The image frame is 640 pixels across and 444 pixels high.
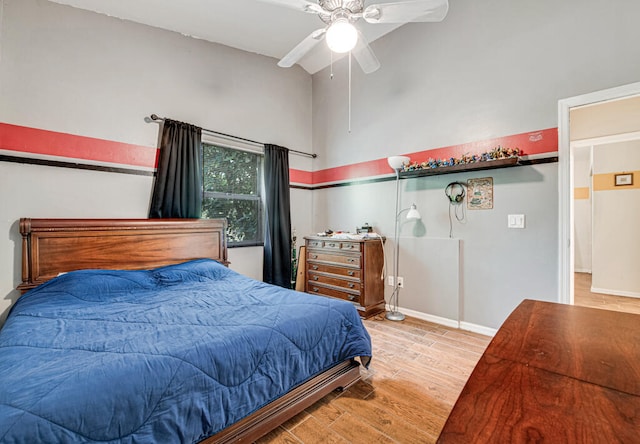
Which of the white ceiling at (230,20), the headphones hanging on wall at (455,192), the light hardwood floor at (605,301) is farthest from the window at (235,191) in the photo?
the light hardwood floor at (605,301)

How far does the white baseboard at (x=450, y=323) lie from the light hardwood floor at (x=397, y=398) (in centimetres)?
8

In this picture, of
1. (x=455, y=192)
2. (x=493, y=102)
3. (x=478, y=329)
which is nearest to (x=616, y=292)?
(x=478, y=329)

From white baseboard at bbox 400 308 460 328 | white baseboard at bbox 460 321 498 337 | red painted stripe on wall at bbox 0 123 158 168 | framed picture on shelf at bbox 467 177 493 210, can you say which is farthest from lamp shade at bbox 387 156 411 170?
red painted stripe on wall at bbox 0 123 158 168

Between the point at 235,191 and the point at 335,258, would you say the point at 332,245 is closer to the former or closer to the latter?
the point at 335,258

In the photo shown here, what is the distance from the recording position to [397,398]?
6.01ft

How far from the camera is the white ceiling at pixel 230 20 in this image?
273 centimetres

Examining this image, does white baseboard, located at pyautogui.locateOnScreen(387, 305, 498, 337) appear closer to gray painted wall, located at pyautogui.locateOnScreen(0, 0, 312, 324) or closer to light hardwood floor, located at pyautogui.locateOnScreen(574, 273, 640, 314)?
light hardwood floor, located at pyautogui.locateOnScreen(574, 273, 640, 314)

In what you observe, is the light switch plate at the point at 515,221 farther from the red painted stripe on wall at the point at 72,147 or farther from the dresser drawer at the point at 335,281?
the red painted stripe on wall at the point at 72,147

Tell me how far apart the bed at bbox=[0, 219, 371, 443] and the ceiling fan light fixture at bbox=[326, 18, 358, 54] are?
1721 mm

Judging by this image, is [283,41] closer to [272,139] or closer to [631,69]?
[272,139]

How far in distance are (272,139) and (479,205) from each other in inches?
108

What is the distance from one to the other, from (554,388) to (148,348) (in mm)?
1425

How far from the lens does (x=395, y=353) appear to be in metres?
2.44

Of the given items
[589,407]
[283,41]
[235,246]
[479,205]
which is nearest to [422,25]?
[283,41]
